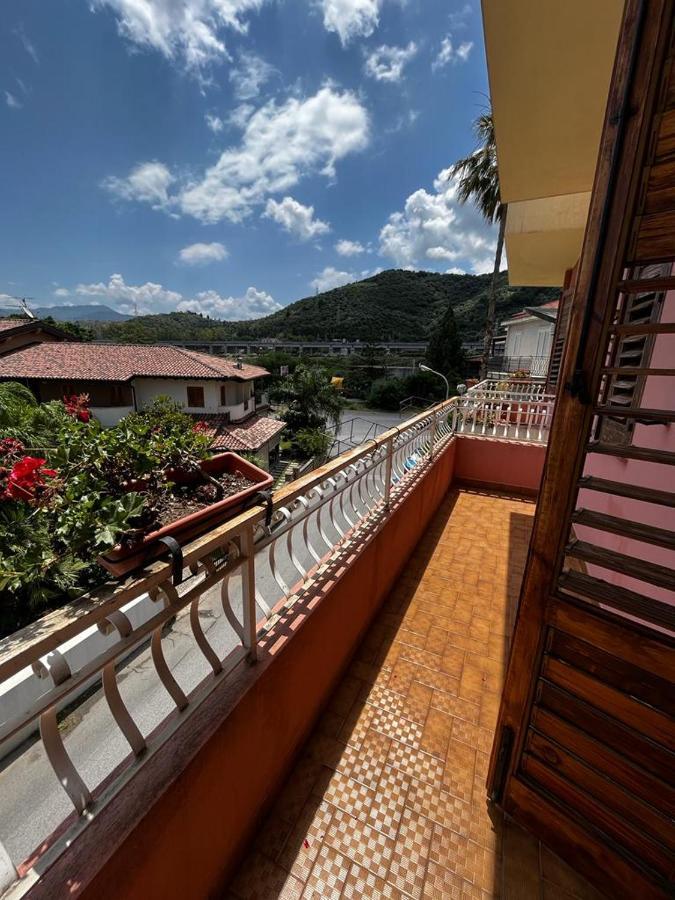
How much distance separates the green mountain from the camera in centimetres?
5906

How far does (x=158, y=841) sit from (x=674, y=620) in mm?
1566

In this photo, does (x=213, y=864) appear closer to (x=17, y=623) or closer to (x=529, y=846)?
(x=529, y=846)

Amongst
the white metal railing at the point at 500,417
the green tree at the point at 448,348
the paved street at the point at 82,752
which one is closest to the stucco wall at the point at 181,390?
the paved street at the point at 82,752

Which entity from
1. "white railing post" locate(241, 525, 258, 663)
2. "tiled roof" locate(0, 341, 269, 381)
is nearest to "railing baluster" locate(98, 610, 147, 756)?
"white railing post" locate(241, 525, 258, 663)

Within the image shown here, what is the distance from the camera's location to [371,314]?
211 ft

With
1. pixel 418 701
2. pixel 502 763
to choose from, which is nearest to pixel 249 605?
pixel 502 763

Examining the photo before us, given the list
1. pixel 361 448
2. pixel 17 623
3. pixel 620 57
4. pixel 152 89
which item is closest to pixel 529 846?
pixel 361 448

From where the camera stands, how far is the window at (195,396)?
19938 mm

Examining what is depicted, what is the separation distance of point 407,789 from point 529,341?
2022cm

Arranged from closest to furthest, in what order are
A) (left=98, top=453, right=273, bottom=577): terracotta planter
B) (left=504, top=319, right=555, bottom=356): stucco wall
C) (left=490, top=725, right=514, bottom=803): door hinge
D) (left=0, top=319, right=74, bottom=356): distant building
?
(left=98, top=453, right=273, bottom=577): terracotta planter → (left=490, top=725, right=514, bottom=803): door hinge → (left=504, top=319, right=555, bottom=356): stucco wall → (left=0, top=319, right=74, bottom=356): distant building

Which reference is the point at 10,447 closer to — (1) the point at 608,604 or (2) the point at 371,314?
(1) the point at 608,604

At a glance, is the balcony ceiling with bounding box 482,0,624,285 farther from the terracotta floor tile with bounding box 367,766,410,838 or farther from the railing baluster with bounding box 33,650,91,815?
the terracotta floor tile with bounding box 367,766,410,838

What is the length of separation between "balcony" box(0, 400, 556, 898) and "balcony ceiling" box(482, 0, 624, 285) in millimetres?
2099

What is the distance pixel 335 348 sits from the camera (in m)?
57.5
